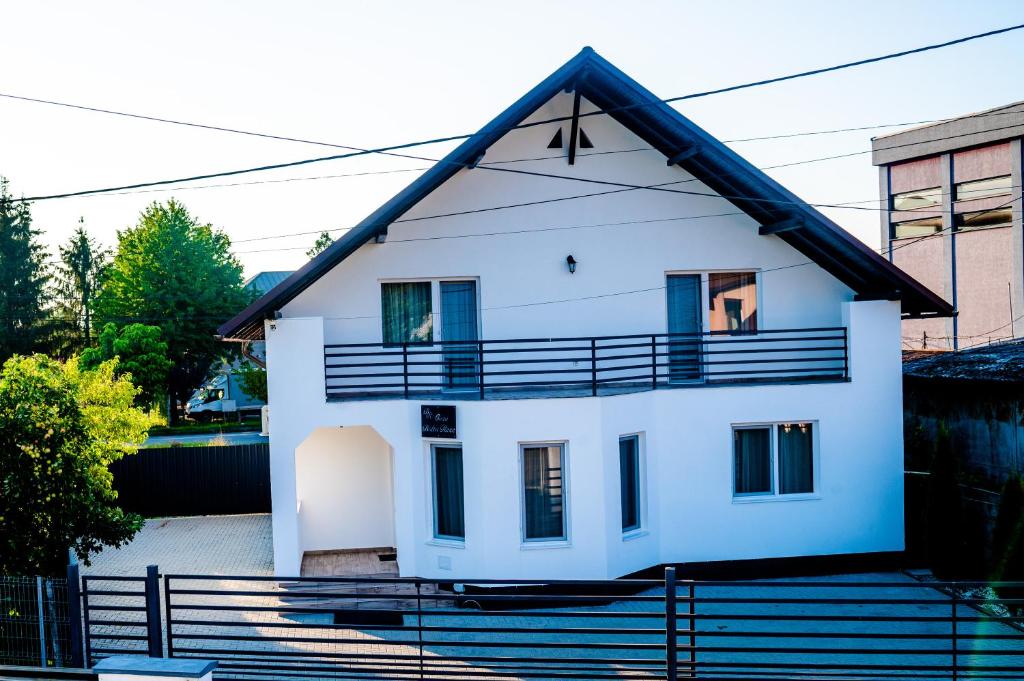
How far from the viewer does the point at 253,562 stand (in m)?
14.9

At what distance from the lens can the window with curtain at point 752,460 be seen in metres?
13.7

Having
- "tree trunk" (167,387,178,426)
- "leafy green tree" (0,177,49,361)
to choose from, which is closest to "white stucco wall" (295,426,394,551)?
"tree trunk" (167,387,178,426)

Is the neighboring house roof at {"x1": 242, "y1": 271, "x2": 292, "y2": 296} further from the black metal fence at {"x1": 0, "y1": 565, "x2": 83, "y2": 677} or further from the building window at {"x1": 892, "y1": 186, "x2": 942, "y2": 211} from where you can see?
the black metal fence at {"x1": 0, "y1": 565, "x2": 83, "y2": 677}

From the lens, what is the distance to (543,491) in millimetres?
12578

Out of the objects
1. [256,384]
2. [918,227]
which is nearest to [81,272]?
[256,384]

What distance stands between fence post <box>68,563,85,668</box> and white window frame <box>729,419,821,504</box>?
9.41 m

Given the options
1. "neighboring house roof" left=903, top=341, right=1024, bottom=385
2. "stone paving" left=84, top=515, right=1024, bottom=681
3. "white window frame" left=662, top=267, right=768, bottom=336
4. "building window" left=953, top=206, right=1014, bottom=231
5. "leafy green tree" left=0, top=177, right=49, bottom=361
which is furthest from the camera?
"leafy green tree" left=0, top=177, right=49, bottom=361

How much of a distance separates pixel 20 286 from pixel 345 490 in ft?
141

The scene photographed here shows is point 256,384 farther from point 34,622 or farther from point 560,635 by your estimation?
point 560,635

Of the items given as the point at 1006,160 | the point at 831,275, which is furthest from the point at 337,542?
the point at 1006,160

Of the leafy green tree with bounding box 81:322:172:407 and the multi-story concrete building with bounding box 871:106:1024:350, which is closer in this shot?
the multi-story concrete building with bounding box 871:106:1024:350

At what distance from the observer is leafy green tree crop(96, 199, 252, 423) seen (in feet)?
Answer: 132

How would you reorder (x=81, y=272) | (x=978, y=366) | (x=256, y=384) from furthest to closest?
(x=81, y=272)
(x=256, y=384)
(x=978, y=366)

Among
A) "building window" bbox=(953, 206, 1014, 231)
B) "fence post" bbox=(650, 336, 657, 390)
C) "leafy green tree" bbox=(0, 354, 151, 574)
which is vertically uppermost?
"building window" bbox=(953, 206, 1014, 231)
